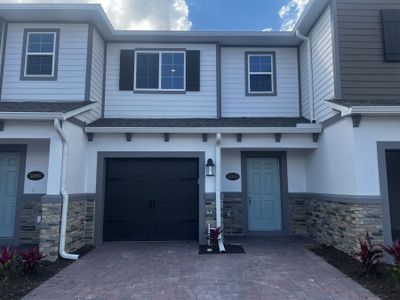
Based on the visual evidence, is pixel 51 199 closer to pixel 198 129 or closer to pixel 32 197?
A: pixel 32 197

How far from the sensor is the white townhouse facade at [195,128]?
680cm

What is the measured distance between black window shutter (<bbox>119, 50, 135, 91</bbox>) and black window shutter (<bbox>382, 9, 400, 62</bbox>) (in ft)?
22.1

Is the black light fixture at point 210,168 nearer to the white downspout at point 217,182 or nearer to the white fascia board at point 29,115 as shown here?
the white downspout at point 217,182

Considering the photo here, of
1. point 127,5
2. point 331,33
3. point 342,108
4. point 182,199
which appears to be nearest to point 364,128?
point 342,108

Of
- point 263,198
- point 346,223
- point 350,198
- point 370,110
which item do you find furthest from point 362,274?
point 263,198

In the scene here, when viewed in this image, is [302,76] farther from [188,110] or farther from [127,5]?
[127,5]

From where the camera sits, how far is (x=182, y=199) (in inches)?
334

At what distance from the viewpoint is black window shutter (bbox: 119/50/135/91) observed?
943cm

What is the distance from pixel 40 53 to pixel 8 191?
379cm

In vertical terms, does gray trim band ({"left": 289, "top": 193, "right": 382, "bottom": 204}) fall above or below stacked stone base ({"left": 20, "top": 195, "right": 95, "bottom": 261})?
above

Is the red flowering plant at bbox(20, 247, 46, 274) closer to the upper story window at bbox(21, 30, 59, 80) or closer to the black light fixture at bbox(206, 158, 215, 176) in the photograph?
the black light fixture at bbox(206, 158, 215, 176)

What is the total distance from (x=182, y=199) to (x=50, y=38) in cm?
573

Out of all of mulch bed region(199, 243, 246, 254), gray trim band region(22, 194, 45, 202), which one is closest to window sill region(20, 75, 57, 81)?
gray trim band region(22, 194, 45, 202)

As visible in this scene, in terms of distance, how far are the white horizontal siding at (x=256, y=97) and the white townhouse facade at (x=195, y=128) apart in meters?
0.03
